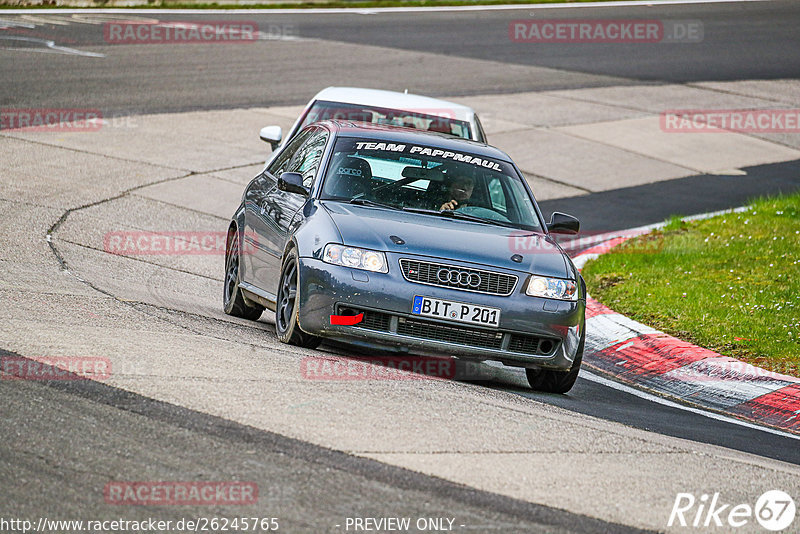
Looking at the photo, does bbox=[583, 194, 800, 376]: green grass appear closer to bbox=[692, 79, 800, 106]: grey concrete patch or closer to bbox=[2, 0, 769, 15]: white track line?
bbox=[692, 79, 800, 106]: grey concrete patch

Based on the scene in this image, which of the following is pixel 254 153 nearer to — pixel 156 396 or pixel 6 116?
pixel 6 116

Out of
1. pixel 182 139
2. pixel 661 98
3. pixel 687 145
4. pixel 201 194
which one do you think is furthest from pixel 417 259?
pixel 661 98

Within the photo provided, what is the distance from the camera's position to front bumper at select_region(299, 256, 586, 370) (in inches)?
291

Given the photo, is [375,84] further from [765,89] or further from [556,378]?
[556,378]

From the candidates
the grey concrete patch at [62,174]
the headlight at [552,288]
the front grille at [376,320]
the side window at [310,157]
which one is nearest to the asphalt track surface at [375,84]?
the headlight at [552,288]

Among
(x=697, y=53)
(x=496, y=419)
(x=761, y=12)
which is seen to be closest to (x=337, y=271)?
(x=496, y=419)

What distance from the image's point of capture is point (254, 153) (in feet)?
56.4

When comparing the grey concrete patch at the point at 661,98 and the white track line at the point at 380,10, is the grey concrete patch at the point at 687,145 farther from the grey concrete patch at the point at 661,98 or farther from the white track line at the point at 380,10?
the white track line at the point at 380,10

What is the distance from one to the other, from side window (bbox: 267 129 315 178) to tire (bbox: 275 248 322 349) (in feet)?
5.36

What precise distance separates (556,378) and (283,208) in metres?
2.31

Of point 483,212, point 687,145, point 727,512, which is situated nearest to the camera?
point 727,512

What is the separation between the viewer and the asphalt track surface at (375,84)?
495 centimetres

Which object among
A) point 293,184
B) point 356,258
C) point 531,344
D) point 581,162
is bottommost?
point 581,162

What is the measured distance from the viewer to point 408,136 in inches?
359
